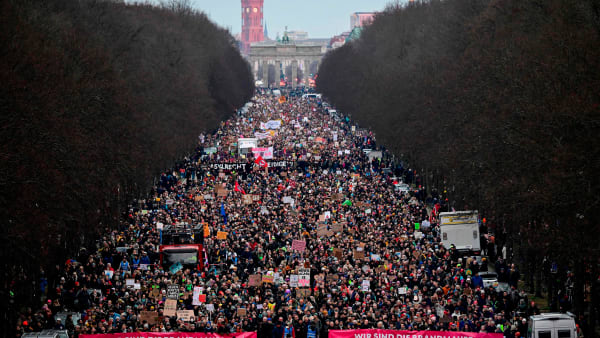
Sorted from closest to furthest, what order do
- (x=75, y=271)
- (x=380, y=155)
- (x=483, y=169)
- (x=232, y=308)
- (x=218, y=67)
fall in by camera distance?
(x=232, y=308) < (x=75, y=271) < (x=483, y=169) < (x=380, y=155) < (x=218, y=67)

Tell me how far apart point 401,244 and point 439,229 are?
6188 mm

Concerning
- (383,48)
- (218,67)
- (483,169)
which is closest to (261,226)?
(483,169)

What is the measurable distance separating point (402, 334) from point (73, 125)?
1969 centimetres

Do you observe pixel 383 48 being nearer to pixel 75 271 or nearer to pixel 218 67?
pixel 218 67

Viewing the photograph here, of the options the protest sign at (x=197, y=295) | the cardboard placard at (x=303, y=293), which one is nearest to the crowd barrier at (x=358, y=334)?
the protest sign at (x=197, y=295)

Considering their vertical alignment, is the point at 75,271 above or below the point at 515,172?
below

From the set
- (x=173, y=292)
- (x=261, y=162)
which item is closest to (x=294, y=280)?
(x=173, y=292)

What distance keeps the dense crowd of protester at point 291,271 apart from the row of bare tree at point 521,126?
2341mm

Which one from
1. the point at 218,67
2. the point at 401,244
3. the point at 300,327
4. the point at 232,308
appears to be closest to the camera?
the point at 300,327

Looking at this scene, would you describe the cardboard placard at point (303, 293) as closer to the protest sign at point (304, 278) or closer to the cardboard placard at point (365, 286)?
the protest sign at point (304, 278)

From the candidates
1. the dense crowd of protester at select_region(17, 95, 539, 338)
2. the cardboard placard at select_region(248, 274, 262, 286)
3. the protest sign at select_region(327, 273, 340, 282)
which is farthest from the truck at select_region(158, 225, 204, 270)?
the protest sign at select_region(327, 273, 340, 282)

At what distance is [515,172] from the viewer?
39.6 metres

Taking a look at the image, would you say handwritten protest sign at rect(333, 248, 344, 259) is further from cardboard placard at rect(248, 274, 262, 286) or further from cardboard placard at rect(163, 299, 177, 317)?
cardboard placard at rect(163, 299, 177, 317)

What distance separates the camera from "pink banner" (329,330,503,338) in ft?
94.9
